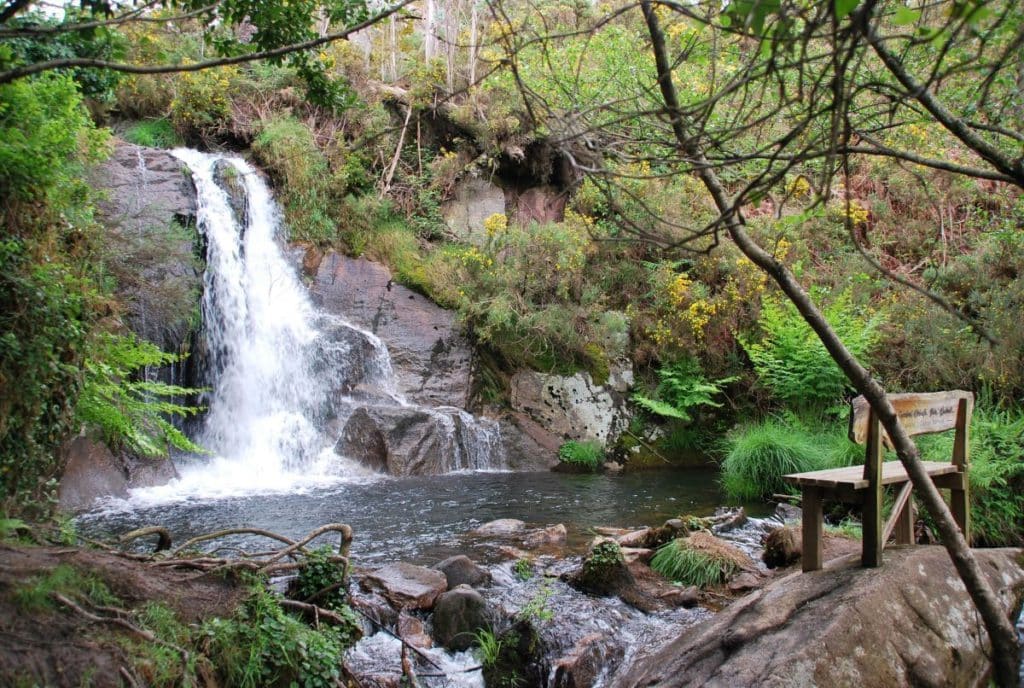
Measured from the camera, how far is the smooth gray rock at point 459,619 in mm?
5066

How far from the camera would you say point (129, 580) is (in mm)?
3791

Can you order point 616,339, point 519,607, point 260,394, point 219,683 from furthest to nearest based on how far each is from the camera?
point 616,339
point 260,394
point 519,607
point 219,683

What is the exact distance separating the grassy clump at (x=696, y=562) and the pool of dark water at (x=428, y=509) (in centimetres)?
120

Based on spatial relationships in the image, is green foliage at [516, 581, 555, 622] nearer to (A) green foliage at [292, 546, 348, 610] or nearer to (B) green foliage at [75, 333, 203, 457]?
(A) green foliage at [292, 546, 348, 610]

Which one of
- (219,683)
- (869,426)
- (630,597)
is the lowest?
(630,597)

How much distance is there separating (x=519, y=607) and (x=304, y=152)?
11420 mm

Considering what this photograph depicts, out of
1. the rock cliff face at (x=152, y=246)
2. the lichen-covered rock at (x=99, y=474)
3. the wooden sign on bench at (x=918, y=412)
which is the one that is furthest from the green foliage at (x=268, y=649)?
the rock cliff face at (x=152, y=246)

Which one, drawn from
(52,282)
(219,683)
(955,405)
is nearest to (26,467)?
(52,282)

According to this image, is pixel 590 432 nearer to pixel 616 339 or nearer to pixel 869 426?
pixel 616 339

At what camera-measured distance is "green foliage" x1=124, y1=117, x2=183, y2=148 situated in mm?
14158

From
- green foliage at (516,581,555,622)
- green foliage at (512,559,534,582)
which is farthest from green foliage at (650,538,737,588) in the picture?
green foliage at (516,581,555,622)

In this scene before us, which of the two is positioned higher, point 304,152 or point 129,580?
point 304,152

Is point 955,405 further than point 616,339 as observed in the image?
No

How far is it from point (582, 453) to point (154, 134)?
10.2m
